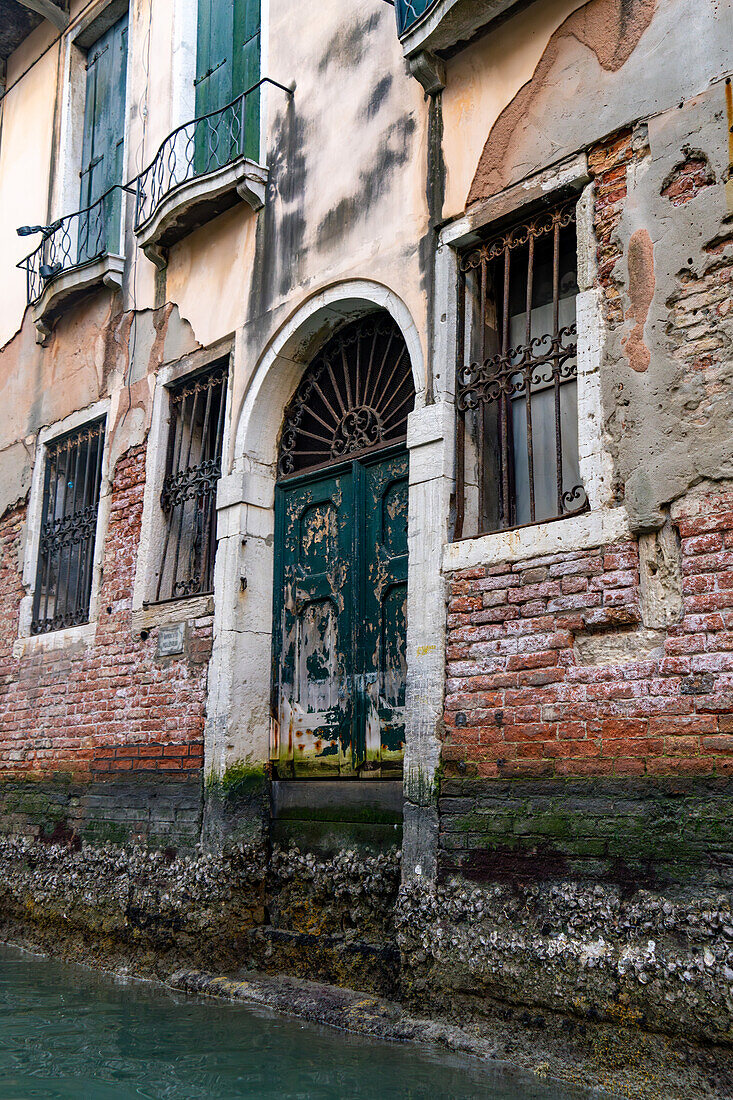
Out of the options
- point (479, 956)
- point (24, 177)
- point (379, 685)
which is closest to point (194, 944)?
point (379, 685)

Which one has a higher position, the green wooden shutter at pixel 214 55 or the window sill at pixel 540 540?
the green wooden shutter at pixel 214 55

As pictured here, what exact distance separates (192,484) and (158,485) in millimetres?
311

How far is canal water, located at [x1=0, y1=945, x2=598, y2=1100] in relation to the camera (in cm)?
334

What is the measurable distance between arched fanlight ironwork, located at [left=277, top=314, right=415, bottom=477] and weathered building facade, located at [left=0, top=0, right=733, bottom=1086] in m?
0.02

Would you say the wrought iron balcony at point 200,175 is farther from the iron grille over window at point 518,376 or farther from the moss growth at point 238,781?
the moss growth at point 238,781

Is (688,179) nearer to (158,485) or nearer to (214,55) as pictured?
(158,485)

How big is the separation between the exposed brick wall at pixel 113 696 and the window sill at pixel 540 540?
2060 mm

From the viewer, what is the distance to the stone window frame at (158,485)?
6.25 metres

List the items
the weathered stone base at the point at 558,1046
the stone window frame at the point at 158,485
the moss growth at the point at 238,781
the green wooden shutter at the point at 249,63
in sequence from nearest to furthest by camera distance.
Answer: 1. the weathered stone base at the point at 558,1046
2. the moss growth at the point at 238,781
3. the stone window frame at the point at 158,485
4. the green wooden shutter at the point at 249,63

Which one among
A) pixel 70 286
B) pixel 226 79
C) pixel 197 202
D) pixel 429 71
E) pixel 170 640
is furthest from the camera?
pixel 70 286

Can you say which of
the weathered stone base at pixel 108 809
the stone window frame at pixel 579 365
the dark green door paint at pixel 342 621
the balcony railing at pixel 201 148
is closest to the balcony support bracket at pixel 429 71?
the stone window frame at pixel 579 365

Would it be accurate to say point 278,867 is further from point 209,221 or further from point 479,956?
point 209,221

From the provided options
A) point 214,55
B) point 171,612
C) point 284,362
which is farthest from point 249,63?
point 171,612

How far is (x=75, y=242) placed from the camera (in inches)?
327
